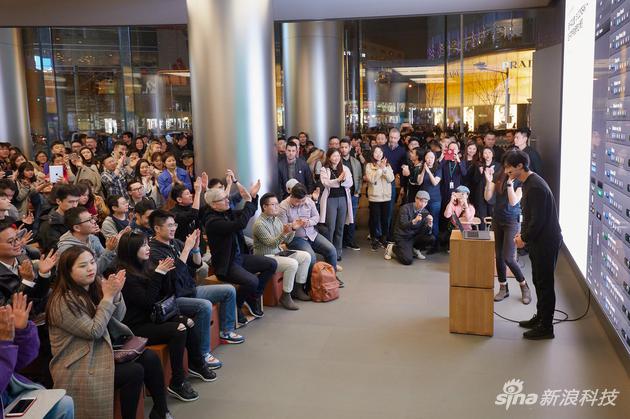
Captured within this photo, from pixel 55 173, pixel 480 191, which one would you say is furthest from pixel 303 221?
pixel 55 173

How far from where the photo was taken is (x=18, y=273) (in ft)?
12.6

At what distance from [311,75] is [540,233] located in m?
8.40

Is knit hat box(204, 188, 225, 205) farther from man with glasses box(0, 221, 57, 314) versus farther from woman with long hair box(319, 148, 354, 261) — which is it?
woman with long hair box(319, 148, 354, 261)

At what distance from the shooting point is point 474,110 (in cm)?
1434

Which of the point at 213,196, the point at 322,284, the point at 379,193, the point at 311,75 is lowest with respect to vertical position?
the point at 322,284

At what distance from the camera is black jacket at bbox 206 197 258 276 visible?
18.2ft

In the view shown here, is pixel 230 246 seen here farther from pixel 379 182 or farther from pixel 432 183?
pixel 432 183

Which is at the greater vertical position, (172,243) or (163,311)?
(172,243)

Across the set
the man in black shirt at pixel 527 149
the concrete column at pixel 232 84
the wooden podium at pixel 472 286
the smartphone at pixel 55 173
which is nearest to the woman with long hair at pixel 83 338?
the wooden podium at pixel 472 286

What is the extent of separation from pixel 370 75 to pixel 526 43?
444cm

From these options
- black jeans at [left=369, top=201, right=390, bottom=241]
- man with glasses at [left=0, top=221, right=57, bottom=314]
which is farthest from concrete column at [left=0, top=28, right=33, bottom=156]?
man with glasses at [left=0, top=221, right=57, bottom=314]

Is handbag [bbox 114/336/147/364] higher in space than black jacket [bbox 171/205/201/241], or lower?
lower

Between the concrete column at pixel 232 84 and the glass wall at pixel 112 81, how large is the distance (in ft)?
32.2

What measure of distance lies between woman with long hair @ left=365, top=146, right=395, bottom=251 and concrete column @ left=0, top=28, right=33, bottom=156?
9062mm
